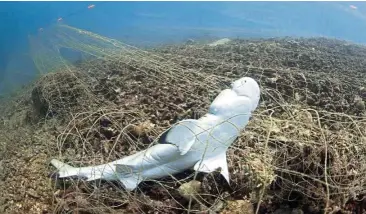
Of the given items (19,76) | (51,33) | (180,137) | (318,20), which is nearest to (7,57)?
(19,76)

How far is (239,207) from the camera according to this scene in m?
3.26

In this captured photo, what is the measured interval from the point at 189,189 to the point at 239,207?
0.46 metres

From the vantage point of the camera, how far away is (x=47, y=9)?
51375 mm

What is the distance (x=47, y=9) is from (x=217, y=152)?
52.9m

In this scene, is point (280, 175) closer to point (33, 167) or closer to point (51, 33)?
point (33, 167)

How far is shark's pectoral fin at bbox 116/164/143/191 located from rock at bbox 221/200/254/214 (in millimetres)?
828

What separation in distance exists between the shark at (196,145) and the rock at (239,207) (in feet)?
0.67

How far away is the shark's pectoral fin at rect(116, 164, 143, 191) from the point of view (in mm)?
3516

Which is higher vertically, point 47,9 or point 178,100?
point 178,100

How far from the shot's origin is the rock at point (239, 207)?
323 centimetres

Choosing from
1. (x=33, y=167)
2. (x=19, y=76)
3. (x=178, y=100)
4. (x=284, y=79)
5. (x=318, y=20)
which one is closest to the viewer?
(x=33, y=167)

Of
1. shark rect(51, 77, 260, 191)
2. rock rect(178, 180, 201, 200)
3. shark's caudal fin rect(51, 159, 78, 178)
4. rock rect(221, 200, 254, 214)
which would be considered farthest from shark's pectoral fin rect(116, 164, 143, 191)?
rock rect(221, 200, 254, 214)

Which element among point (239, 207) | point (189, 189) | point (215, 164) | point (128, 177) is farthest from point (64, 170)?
point (239, 207)

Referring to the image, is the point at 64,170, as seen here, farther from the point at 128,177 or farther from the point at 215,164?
the point at 215,164
